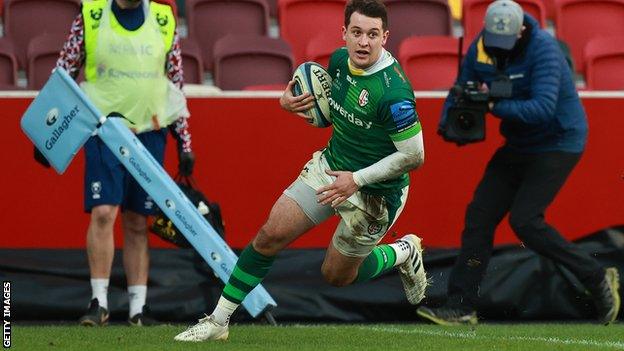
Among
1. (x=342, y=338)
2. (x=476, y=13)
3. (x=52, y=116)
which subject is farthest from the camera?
(x=476, y=13)

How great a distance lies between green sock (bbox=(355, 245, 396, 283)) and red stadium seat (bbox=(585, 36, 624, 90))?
433cm

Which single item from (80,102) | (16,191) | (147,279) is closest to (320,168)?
(80,102)

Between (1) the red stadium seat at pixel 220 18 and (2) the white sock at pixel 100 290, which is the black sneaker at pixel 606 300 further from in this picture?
(1) the red stadium seat at pixel 220 18

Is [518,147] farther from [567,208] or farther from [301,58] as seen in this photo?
[301,58]

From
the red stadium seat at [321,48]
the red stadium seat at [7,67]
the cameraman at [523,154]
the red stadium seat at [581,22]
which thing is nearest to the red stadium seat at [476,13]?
the red stadium seat at [581,22]

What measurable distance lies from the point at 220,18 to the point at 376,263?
15.9 ft

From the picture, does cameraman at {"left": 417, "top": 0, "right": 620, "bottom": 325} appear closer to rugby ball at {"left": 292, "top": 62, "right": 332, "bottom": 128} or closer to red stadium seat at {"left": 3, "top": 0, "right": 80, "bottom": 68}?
rugby ball at {"left": 292, "top": 62, "right": 332, "bottom": 128}

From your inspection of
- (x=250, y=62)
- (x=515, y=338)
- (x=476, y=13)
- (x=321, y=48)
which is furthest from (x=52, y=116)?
(x=476, y=13)

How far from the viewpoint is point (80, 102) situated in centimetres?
843

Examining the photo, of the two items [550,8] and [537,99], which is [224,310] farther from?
[550,8]

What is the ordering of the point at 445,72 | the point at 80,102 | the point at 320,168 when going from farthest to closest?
the point at 445,72
the point at 80,102
the point at 320,168

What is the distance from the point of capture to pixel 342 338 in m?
7.79

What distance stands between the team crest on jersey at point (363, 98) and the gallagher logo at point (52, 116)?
223cm

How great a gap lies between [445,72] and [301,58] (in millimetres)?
1230
